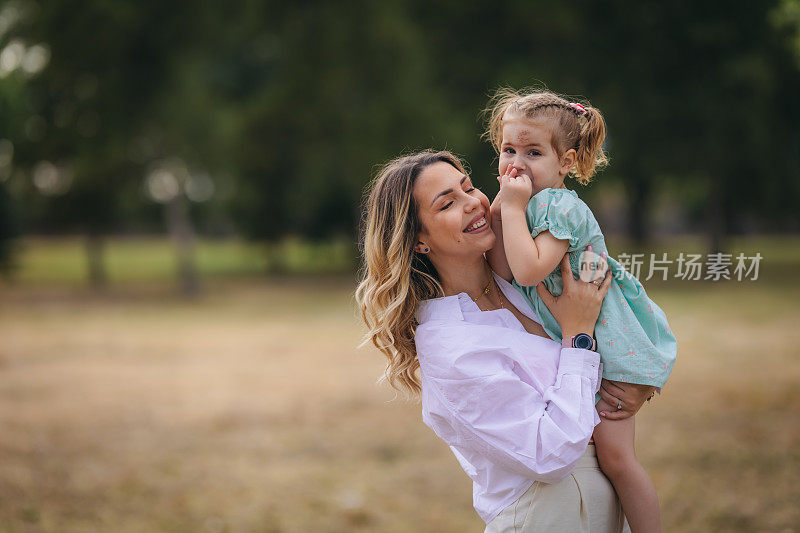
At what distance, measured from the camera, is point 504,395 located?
203cm

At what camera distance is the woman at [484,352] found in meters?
2.03

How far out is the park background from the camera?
636 centimetres

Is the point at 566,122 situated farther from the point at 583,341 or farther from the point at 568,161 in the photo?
the point at 583,341

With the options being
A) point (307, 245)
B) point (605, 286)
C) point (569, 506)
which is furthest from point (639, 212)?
point (569, 506)

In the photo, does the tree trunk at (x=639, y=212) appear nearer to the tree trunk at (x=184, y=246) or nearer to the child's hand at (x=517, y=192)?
the tree trunk at (x=184, y=246)

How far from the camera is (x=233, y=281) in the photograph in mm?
26609

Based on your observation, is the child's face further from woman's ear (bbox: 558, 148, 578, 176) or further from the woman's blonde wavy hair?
the woman's blonde wavy hair

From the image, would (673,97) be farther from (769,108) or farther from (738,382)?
(738,382)

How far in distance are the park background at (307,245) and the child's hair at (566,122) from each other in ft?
7.05

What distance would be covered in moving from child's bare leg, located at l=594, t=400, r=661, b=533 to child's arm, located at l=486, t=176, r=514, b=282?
50 cm

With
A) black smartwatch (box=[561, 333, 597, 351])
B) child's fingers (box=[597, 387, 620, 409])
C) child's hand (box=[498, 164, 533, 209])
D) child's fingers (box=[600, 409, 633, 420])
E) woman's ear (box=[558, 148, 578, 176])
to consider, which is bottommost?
child's fingers (box=[600, 409, 633, 420])

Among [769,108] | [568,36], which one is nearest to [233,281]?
[568,36]

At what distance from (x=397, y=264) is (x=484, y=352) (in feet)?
1.32

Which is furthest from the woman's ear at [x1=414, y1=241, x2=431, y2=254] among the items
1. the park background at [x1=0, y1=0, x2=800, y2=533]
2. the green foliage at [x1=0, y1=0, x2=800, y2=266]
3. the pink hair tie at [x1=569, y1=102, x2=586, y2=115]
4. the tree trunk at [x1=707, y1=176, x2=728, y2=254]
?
the tree trunk at [x1=707, y1=176, x2=728, y2=254]
